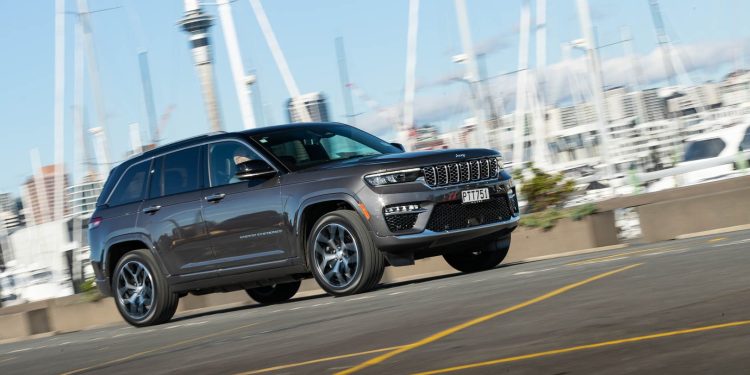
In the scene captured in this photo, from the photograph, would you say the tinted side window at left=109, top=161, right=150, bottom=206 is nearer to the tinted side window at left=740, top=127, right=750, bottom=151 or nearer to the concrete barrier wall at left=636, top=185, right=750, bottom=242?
the concrete barrier wall at left=636, top=185, right=750, bottom=242

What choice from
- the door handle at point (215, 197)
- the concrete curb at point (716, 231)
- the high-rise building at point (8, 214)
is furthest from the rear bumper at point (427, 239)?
the high-rise building at point (8, 214)

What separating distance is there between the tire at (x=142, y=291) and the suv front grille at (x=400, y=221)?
2.98 m

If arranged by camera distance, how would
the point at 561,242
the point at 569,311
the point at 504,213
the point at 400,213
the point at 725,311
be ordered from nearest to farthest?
1. the point at 725,311
2. the point at 569,311
3. the point at 400,213
4. the point at 504,213
5. the point at 561,242

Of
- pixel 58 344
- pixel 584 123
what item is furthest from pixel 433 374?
pixel 584 123

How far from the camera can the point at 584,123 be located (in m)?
43.7

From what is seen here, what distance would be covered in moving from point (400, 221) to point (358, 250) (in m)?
0.48

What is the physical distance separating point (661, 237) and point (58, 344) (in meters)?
7.69

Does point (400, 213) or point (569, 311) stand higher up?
point (400, 213)

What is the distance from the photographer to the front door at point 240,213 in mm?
10977

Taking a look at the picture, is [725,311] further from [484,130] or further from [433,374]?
[484,130]

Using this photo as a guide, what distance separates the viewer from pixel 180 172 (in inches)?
471

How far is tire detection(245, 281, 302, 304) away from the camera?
43.8 feet

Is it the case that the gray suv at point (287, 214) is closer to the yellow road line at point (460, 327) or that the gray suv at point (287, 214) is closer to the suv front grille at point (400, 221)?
the suv front grille at point (400, 221)

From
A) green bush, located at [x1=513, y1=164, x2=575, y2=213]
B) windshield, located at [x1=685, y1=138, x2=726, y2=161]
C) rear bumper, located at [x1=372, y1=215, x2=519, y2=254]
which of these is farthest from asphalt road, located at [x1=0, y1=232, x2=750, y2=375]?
windshield, located at [x1=685, y1=138, x2=726, y2=161]
